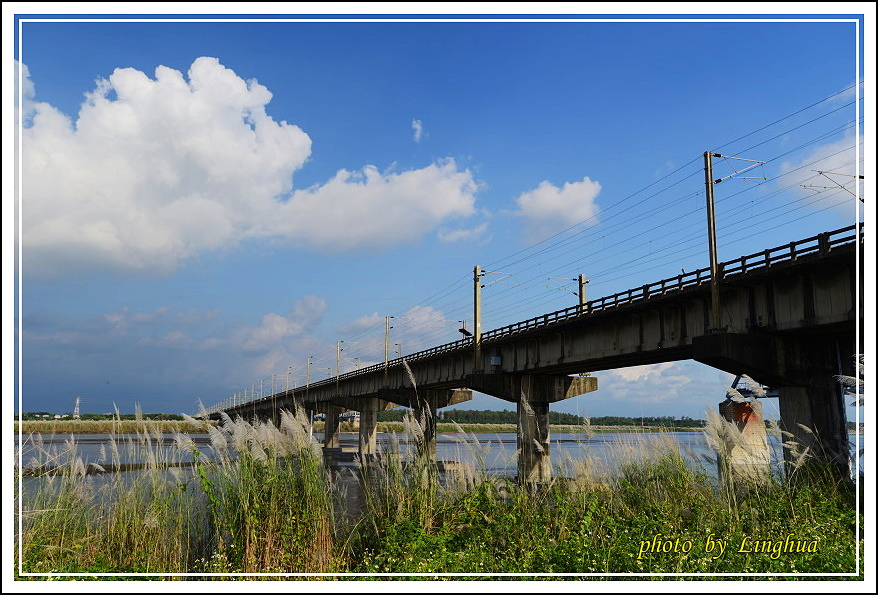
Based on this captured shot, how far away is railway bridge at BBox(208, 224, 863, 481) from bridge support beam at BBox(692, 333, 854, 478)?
0.03 m

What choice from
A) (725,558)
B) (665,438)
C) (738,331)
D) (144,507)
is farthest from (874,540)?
(738,331)

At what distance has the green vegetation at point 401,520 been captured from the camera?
793cm

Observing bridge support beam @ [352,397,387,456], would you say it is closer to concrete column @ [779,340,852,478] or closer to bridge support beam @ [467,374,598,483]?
bridge support beam @ [467,374,598,483]

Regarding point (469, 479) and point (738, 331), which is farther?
point (738, 331)

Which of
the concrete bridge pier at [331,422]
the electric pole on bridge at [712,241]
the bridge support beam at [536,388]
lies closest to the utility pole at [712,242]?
the electric pole on bridge at [712,241]

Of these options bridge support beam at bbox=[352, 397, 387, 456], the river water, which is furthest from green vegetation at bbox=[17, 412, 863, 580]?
bridge support beam at bbox=[352, 397, 387, 456]

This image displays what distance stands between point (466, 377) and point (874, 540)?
1384 inches

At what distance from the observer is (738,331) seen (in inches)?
875

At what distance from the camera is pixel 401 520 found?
9.38 meters

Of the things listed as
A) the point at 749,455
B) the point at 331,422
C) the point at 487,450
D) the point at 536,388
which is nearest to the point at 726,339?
the point at 749,455

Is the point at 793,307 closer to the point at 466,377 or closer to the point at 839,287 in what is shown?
the point at 839,287

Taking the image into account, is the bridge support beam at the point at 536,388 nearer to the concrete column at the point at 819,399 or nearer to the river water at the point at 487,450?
the concrete column at the point at 819,399

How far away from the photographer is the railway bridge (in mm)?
18578

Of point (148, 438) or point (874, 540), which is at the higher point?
point (148, 438)
